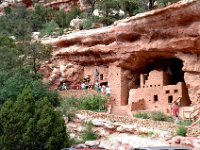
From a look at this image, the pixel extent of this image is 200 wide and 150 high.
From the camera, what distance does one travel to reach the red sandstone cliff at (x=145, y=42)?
2112 cm

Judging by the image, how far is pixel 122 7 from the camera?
30781 mm

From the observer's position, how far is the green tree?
57.4 feet

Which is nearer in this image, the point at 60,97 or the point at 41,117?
the point at 41,117

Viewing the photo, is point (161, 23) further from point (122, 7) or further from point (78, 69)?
point (122, 7)

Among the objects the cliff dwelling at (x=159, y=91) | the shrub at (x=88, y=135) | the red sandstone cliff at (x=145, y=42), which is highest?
the red sandstone cliff at (x=145, y=42)

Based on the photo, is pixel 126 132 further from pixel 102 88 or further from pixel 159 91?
pixel 102 88

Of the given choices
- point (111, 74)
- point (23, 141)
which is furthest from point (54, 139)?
point (111, 74)

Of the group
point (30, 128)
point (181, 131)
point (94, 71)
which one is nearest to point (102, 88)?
point (94, 71)

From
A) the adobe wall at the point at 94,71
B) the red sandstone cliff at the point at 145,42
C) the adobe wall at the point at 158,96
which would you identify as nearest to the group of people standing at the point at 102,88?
the adobe wall at the point at 94,71

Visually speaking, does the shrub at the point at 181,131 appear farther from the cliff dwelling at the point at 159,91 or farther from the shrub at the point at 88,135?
the cliff dwelling at the point at 159,91

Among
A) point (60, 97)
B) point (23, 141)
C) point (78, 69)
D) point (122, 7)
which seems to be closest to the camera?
point (23, 141)

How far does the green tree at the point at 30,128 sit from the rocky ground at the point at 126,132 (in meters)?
0.96

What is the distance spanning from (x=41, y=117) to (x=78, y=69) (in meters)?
9.51

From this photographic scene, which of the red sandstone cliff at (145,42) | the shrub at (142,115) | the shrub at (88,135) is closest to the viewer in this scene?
the shrub at (88,135)
